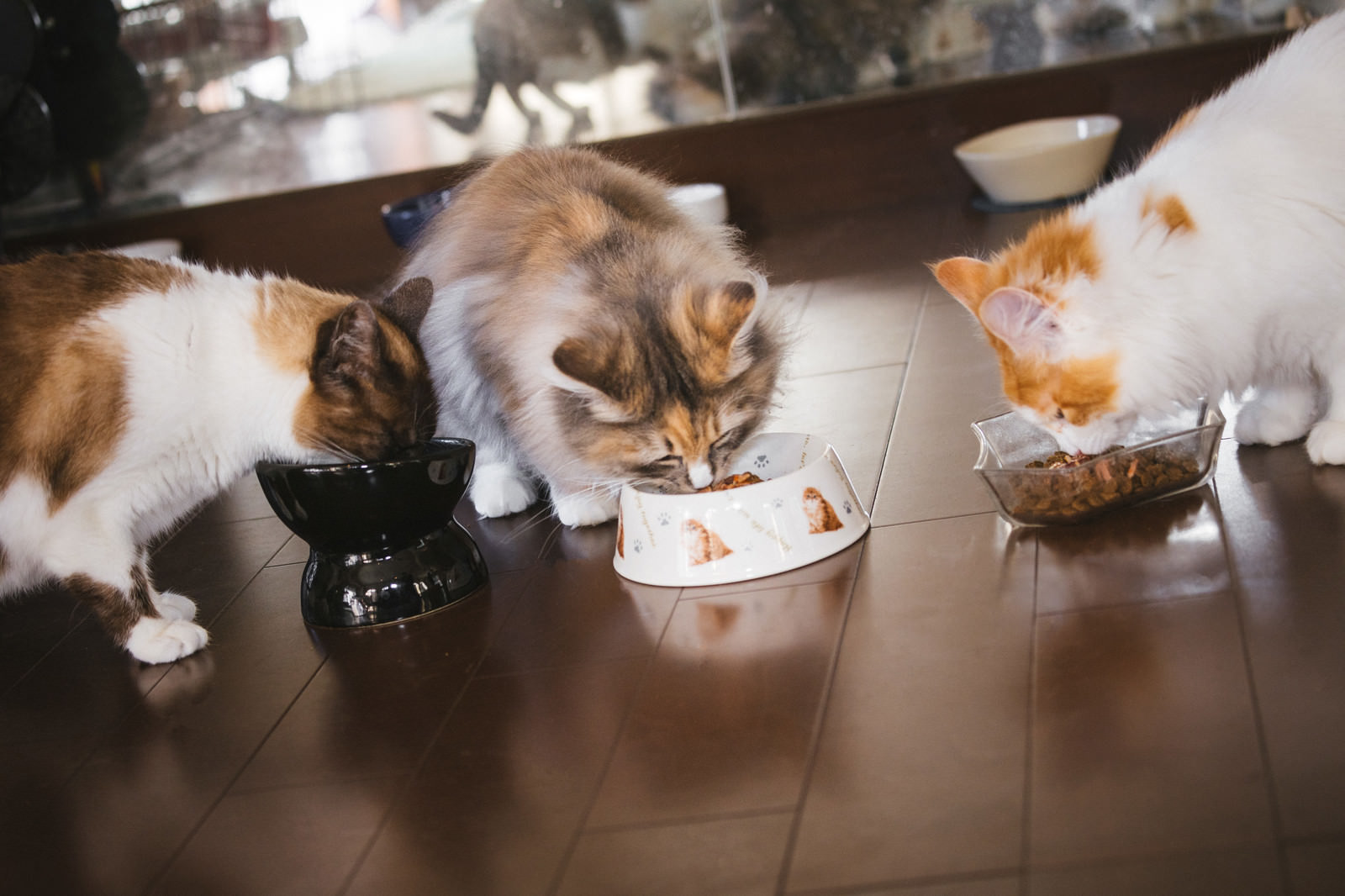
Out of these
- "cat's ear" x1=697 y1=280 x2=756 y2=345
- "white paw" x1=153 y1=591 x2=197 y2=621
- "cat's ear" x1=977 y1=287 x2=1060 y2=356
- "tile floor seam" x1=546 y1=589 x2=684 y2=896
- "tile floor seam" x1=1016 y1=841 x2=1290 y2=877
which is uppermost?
"cat's ear" x1=697 y1=280 x2=756 y2=345

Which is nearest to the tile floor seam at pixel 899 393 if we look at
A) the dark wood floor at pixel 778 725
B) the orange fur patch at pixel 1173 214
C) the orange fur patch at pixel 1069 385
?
the dark wood floor at pixel 778 725

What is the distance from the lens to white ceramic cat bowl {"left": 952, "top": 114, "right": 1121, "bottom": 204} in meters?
4.39

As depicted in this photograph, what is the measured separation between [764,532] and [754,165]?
3253 millimetres

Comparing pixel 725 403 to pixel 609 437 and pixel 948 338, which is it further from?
pixel 948 338

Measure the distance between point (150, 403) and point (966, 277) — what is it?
1.44 meters

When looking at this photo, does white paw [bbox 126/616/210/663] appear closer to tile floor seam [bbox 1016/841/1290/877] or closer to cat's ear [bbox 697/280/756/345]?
cat's ear [bbox 697/280/756/345]

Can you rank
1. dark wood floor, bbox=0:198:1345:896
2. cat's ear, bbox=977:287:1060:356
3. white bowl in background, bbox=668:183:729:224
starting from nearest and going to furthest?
dark wood floor, bbox=0:198:1345:896
cat's ear, bbox=977:287:1060:356
white bowl in background, bbox=668:183:729:224

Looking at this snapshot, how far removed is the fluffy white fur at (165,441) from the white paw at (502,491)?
1.83 feet

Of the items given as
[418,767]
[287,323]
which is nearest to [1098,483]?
[418,767]

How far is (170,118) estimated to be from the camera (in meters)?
5.69

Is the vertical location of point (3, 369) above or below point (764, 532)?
above

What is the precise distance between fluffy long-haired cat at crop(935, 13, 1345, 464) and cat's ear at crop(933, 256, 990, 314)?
40 millimetres

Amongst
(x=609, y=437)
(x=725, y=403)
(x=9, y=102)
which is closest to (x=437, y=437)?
(x=609, y=437)

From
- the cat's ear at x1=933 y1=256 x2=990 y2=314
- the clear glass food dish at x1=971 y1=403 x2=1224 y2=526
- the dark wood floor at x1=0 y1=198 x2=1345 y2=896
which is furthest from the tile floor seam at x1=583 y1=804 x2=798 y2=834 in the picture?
the cat's ear at x1=933 y1=256 x2=990 y2=314
